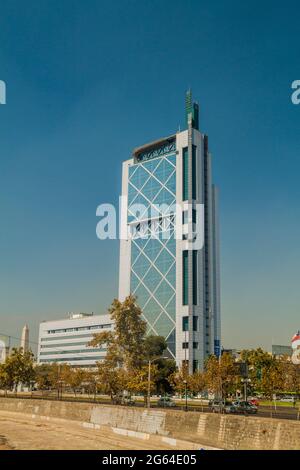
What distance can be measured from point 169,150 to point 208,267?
40925 mm

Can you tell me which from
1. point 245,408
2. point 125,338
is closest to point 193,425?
point 245,408

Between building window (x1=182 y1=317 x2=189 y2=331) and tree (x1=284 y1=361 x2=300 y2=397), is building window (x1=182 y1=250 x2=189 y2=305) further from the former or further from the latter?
tree (x1=284 y1=361 x2=300 y2=397)

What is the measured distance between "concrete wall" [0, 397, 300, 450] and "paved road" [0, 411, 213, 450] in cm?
115

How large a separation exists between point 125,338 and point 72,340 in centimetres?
11501

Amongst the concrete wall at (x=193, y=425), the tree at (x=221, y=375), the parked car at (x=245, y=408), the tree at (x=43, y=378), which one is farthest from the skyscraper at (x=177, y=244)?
the concrete wall at (x=193, y=425)

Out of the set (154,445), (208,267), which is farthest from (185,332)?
(154,445)

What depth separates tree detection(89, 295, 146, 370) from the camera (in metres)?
68.9

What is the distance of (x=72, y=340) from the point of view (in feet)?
586

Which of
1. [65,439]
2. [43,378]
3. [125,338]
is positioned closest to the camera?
[65,439]

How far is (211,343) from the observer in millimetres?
141500

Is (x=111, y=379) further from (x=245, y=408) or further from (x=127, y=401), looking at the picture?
(x=245, y=408)

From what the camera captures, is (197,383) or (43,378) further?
(43,378)

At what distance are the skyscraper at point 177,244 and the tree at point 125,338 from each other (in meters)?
67.0

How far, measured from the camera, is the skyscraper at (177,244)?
456 feet
